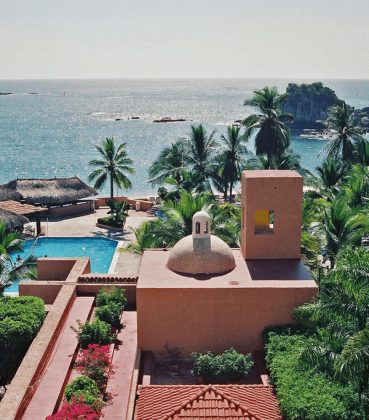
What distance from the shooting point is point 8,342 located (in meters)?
15.0

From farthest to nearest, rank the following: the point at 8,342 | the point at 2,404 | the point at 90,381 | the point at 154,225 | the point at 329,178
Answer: the point at 329,178 → the point at 154,225 → the point at 8,342 → the point at 90,381 → the point at 2,404

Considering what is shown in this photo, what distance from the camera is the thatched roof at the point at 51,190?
39.1 metres

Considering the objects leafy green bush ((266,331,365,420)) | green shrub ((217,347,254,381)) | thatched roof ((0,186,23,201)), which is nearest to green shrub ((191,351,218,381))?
green shrub ((217,347,254,381))

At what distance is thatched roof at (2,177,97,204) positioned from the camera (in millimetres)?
39125

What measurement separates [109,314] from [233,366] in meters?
4.47

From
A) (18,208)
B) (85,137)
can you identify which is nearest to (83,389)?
(18,208)

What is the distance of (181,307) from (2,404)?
18.9 ft

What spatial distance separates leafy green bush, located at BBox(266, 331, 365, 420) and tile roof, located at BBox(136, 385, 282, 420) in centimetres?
43

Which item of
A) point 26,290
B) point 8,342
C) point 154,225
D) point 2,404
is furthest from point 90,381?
point 154,225

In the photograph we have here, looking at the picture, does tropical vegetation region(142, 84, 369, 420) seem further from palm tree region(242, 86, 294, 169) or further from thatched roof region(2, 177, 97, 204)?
thatched roof region(2, 177, 97, 204)

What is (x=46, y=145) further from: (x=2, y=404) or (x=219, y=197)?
(x=2, y=404)

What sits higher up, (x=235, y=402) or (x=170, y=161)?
(x=170, y=161)

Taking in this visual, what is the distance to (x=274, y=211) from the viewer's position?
57.6 feet

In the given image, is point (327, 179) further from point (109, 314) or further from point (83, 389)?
point (83, 389)
